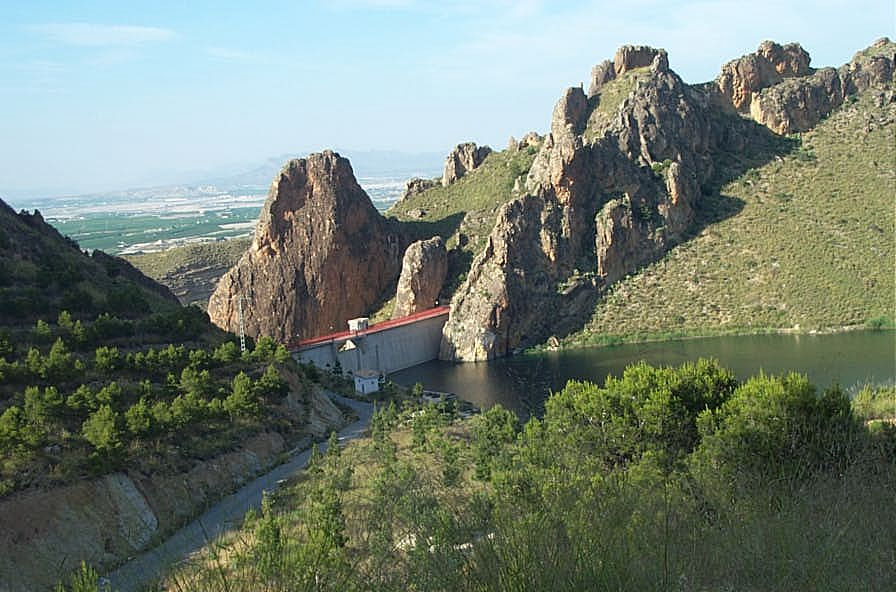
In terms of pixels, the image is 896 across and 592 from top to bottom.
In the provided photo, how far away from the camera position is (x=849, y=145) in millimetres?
68312

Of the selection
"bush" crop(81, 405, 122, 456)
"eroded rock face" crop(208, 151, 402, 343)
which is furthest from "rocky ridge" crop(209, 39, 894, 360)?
"bush" crop(81, 405, 122, 456)

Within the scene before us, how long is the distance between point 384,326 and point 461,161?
2690 cm

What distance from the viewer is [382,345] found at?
185 ft

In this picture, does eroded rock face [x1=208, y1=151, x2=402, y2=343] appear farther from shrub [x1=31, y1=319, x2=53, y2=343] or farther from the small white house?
shrub [x1=31, y1=319, x2=53, y2=343]

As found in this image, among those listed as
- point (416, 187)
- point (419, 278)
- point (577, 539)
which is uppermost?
point (416, 187)

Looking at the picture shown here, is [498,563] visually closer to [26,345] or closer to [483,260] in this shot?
[26,345]

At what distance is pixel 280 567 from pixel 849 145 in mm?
72475

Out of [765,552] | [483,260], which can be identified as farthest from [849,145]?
[765,552]

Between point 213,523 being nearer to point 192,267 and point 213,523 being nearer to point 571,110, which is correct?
point 571,110

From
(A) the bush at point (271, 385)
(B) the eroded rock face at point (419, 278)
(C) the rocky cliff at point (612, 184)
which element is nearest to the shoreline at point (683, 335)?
(C) the rocky cliff at point (612, 184)

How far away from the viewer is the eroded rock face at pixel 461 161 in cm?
7938

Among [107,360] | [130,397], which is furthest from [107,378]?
[130,397]

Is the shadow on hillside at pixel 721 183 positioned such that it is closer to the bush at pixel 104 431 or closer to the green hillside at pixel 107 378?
the green hillside at pixel 107 378

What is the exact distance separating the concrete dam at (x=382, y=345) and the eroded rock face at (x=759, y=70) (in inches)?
1329
